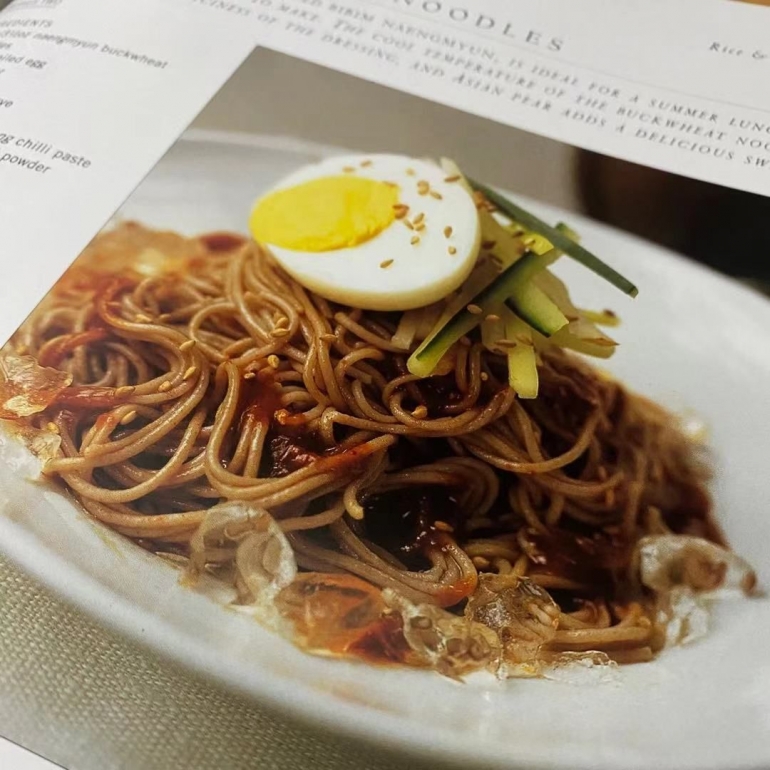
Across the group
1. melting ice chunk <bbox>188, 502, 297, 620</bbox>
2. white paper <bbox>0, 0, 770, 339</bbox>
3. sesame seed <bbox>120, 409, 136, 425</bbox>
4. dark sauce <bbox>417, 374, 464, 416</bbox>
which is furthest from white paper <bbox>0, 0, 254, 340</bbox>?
dark sauce <bbox>417, 374, 464, 416</bbox>

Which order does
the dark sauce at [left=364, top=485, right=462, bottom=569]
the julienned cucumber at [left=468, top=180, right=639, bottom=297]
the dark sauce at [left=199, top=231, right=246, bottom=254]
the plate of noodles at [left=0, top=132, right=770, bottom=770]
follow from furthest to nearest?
the dark sauce at [left=199, top=231, right=246, bottom=254], the julienned cucumber at [left=468, top=180, right=639, bottom=297], the dark sauce at [left=364, top=485, right=462, bottom=569], the plate of noodles at [left=0, top=132, right=770, bottom=770]

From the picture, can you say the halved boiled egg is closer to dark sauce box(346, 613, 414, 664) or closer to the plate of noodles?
the plate of noodles

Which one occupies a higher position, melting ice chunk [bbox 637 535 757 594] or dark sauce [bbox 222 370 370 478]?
dark sauce [bbox 222 370 370 478]

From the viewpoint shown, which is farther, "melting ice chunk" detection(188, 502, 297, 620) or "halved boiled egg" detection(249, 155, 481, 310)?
"halved boiled egg" detection(249, 155, 481, 310)

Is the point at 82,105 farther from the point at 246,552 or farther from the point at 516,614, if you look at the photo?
the point at 516,614

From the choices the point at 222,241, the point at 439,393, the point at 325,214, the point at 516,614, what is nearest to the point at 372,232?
the point at 325,214

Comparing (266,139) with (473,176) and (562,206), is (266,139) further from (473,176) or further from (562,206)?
(562,206)

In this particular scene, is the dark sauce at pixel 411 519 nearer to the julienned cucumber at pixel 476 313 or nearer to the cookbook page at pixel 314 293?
the cookbook page at pixel 314 293
